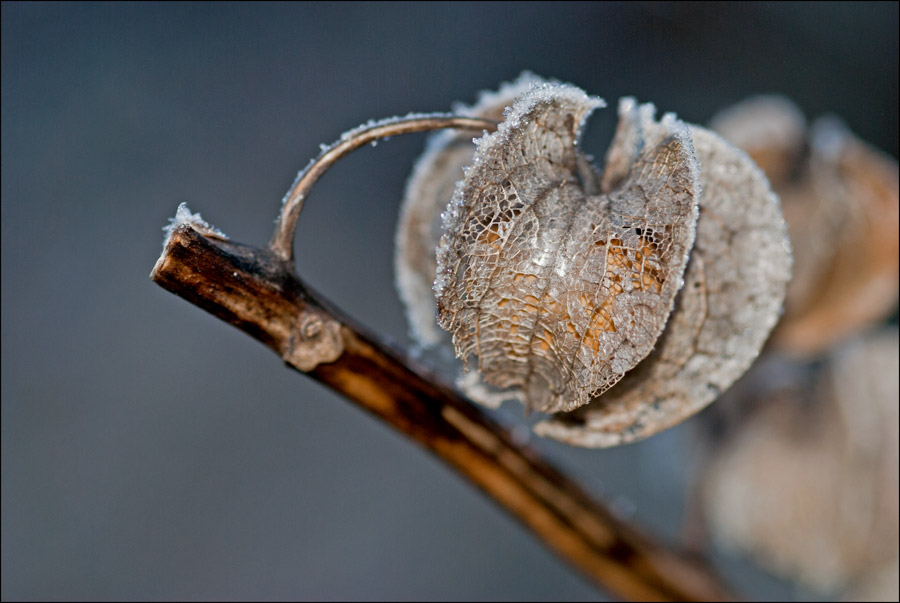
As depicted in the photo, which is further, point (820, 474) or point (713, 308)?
point (820, 474)

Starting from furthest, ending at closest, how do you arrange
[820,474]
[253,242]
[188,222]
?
[253,242]
[820,474]
[188,222]

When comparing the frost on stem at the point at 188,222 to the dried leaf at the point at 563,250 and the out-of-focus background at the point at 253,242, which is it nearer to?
the dried leaf at the point at 563,250

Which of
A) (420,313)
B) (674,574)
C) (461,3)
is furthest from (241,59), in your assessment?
(674,574)

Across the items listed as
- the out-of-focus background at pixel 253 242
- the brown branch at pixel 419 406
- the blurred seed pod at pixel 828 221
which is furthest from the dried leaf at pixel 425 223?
the out-of-focus background at pixel 253 242

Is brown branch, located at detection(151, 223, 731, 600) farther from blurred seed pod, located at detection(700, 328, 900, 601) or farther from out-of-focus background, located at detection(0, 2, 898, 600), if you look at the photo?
out-of-focus background, located at detection(0, 2, 898, 600)

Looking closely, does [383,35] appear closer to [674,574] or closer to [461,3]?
[461,3]

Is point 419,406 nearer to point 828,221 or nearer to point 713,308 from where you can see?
point 713,308

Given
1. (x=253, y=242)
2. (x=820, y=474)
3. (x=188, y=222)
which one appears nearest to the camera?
(x=188, y=222)

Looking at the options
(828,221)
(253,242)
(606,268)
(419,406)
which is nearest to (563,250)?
(606,268)
